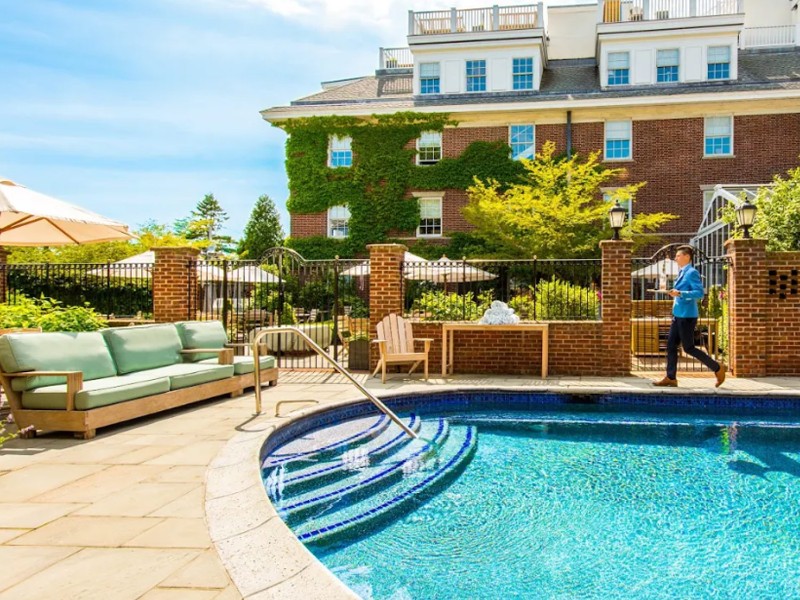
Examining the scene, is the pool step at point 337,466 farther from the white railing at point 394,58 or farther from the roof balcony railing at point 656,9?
the white railing at point 394,58

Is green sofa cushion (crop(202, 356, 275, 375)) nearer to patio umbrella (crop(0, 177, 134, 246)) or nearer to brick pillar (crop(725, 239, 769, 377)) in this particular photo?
patio umbrella (crop(0, 177, 134, 246))

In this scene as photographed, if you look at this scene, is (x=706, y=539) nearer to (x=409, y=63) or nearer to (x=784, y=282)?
(x=784, y=282)

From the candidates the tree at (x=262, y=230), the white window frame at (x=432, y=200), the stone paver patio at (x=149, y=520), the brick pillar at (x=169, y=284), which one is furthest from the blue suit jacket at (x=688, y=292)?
the tree at (x=262, y=230)

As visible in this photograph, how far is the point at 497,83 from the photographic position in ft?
76.2

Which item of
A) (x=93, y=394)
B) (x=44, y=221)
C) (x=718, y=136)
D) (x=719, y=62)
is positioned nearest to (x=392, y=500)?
(x=93, y=394)

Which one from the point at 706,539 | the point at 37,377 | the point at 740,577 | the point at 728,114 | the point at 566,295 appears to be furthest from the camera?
the point at 728,114

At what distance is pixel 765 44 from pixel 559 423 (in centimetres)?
2563

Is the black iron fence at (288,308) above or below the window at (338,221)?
below

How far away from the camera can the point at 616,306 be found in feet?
31.1

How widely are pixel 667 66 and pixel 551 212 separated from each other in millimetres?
9502

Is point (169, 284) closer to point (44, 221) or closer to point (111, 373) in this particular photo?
point (44, 221)

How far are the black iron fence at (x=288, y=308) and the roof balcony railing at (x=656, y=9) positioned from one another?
1515 cm

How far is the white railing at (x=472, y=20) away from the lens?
23.9 meters

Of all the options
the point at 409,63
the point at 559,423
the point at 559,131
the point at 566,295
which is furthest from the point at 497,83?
the point at 559,423
